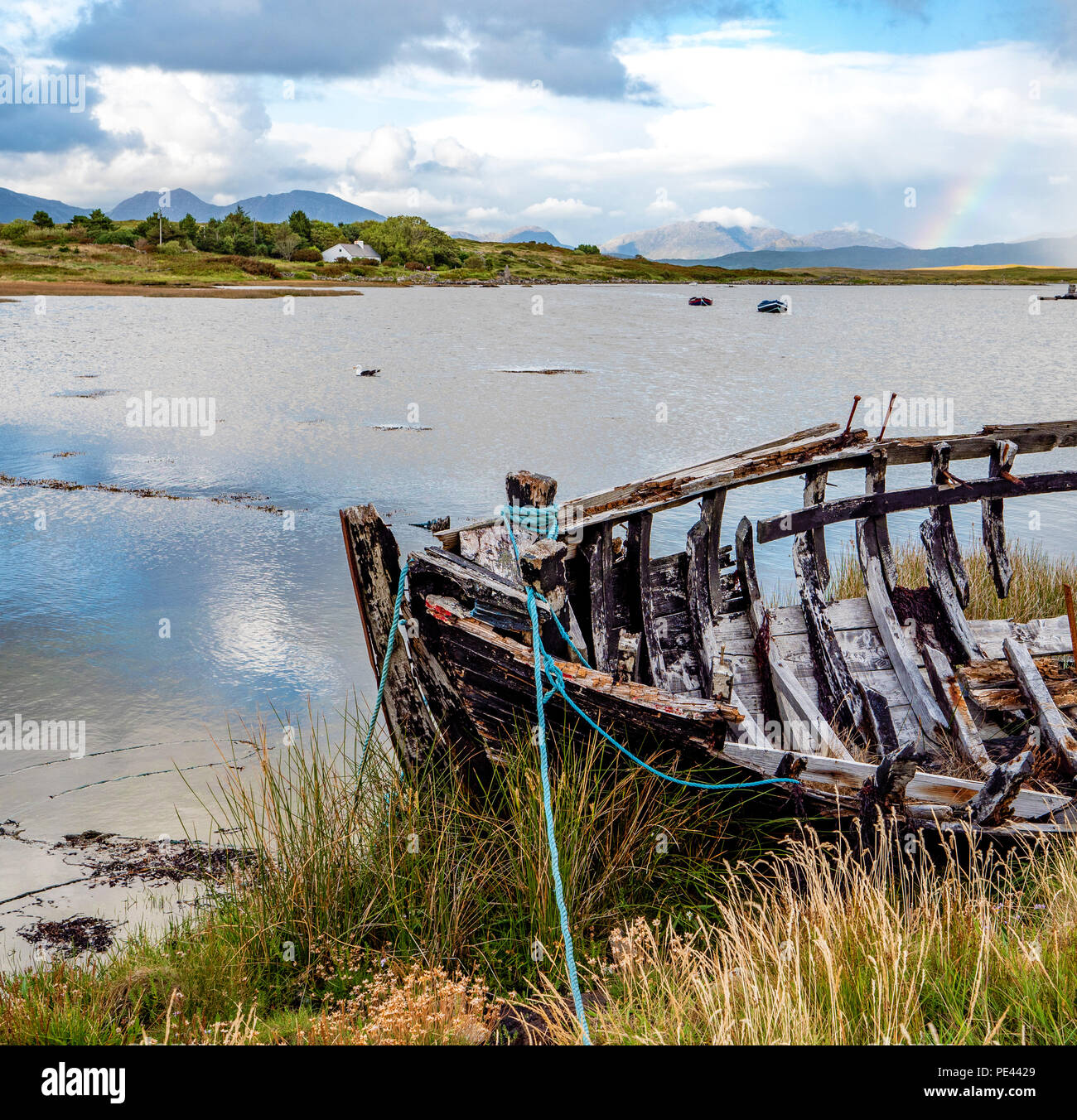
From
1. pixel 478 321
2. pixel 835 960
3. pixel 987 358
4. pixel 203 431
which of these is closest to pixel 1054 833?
pixel 835 960

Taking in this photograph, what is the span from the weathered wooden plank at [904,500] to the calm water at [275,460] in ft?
14.1

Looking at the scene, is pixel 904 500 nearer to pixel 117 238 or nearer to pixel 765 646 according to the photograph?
pixel 765 646

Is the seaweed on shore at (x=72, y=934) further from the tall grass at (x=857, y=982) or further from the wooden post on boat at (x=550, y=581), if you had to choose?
the wooden post on boat at (x=550, y=581)

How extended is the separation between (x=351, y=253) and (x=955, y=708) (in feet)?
384

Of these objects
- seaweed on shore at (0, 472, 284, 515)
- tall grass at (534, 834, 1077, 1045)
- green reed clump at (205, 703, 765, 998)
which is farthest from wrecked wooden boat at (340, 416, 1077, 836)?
seaweed on shore at (0, 472, 284, 515)

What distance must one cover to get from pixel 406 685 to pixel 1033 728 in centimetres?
386

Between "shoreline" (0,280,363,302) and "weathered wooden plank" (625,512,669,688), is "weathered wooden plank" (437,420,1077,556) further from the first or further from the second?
"shoreline" (0,280,363,302)

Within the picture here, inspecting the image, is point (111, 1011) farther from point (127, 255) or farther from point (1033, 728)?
point (127, 255)

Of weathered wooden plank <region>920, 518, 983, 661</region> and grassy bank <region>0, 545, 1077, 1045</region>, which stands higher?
weathered wooden plank <region>920, 518, 983, 661</region>

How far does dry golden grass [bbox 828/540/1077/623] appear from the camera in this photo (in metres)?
10.0

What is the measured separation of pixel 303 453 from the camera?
2009 centimetres

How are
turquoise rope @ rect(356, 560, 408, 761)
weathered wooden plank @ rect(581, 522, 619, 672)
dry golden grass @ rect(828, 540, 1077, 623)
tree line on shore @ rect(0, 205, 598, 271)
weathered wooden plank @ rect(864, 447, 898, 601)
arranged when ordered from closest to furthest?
1. turquoise rope @ rect(356, 560, 408, 761)
2. weathered wooden plank @ rect(581, 522, 619, 672)
3. weathered wooden plank @ rect(864, 447, 898, 601)
4. dry golden grass @ rect(828, 540, 1077, 623)
5. tree line on shore @ rect(0, 205, 598, 271)

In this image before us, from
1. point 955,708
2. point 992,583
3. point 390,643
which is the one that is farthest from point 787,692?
point 992,583

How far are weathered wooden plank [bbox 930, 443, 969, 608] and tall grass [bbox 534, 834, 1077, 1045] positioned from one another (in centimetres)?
381
